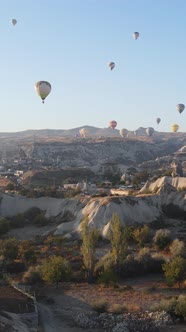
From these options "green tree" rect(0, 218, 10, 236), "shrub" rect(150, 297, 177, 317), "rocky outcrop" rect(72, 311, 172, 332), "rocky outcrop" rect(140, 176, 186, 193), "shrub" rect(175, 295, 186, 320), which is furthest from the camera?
"rocky outcrop" rect(140, 176, 186, 193)

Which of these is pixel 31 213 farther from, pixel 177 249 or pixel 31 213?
pixel 177 249

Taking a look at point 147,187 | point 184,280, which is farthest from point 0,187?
point 184,280

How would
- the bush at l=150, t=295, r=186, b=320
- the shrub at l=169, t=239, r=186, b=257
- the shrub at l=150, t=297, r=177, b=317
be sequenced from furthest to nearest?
1. the shrub at l=169, t=239, r=186, b=257
2. the shrub at l=150, t=297, r=177, b=317
3. the bush at l=150, t=295, r=186, b=320

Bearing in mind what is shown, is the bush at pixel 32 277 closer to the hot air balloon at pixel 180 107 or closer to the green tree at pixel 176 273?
the green tree at pixel 176 273

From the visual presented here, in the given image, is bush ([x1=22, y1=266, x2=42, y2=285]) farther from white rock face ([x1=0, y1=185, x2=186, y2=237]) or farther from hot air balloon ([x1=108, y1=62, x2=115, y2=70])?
hot air balloon ([x1=108, y1=62, x2=115, y2=70])


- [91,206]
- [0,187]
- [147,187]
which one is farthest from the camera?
[0,187]

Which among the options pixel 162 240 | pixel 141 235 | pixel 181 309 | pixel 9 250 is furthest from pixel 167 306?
pixel 141 235

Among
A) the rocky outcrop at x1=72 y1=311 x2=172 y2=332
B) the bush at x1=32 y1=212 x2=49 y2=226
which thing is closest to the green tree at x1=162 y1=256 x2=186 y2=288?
the rocky outcrop at x1=72 y1=311 x2=172 y2=332

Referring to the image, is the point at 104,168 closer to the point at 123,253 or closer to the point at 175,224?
the point at 175,224
